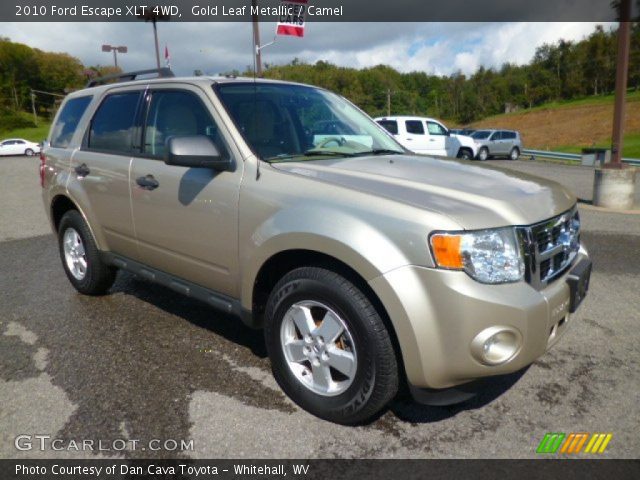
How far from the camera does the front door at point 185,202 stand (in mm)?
3182

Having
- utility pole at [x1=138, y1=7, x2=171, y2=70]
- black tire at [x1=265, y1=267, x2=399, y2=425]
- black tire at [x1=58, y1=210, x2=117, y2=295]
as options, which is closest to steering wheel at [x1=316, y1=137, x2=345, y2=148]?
black tire at [x1=265, y1=267, x2=399, y2=425]

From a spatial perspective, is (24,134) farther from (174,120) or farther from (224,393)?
(224,393)

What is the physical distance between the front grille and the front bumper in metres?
0.12

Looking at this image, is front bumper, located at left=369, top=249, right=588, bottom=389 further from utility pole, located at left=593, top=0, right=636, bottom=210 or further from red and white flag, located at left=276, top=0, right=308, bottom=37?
utility pole, located at left=593, top=0, right=636, bottom=210

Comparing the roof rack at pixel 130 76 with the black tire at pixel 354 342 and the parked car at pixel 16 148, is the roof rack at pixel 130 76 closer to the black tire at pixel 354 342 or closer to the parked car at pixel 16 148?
the black tire at pixel 354 342

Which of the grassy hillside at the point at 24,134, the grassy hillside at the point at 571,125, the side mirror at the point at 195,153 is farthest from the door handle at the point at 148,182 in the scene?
the grassy hillside at the point at 24,134

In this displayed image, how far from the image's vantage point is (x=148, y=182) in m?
3.68

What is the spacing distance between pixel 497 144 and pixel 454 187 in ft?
89.7

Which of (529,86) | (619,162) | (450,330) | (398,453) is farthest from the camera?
(529,86)

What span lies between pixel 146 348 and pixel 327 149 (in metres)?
1.96

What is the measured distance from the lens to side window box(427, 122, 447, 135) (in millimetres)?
21031

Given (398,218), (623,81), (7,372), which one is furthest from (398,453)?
(623,81)

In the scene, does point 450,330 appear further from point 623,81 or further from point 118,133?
point 623,81

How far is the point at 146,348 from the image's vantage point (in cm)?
382
